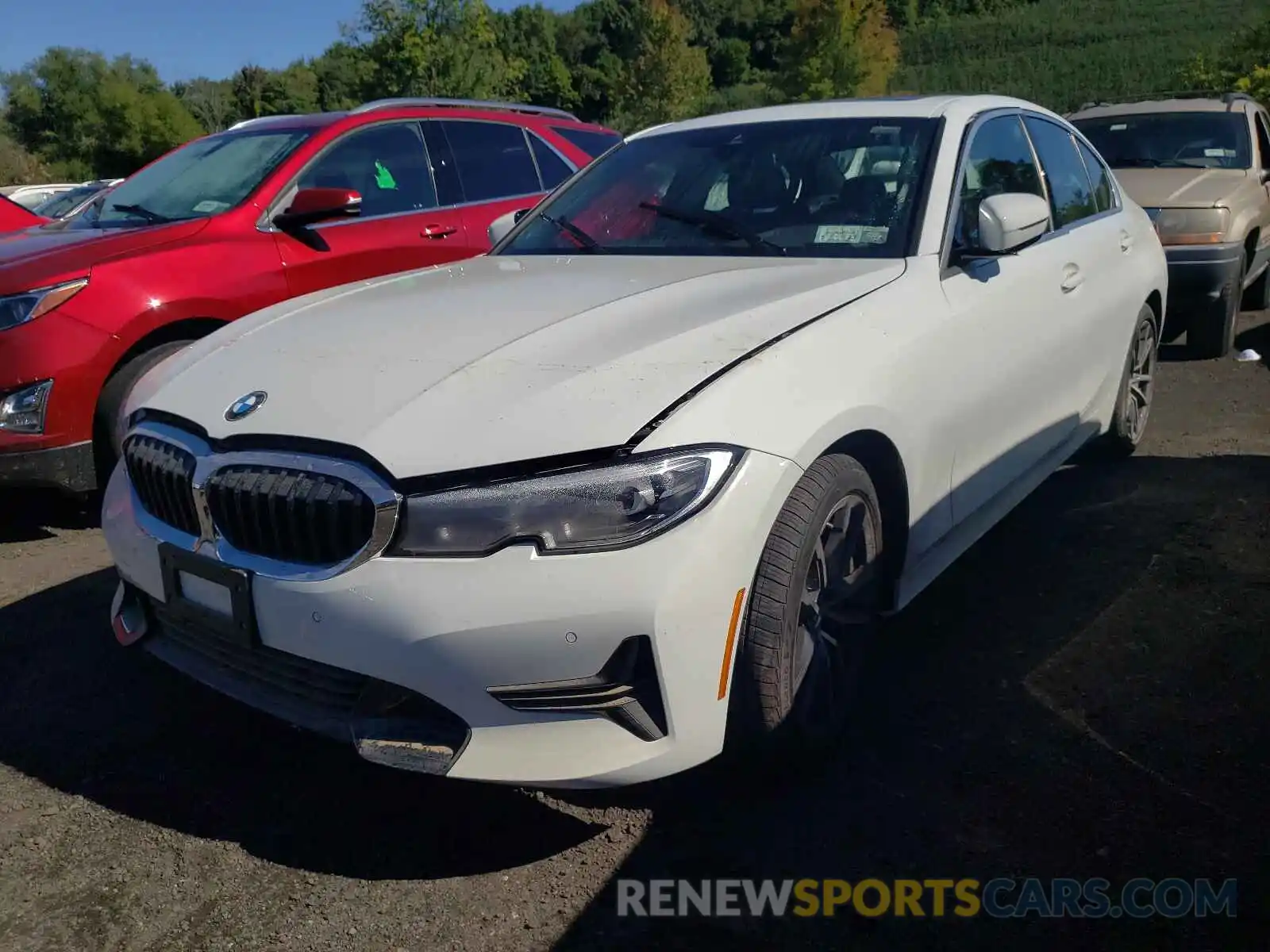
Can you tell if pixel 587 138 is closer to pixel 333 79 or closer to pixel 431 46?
pixel 431 46

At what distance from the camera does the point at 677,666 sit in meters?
2.12

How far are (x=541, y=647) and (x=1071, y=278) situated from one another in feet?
9.09

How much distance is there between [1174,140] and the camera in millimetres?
8297

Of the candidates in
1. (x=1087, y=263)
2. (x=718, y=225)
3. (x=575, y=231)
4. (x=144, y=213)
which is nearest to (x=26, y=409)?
(x=144, y=213)

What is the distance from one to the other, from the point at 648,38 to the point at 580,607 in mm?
45151

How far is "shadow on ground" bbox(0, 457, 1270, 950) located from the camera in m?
2.35

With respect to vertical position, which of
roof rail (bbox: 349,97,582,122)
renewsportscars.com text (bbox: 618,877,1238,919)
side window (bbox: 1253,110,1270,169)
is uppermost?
roof rail (bbox: 349,97,582,122)

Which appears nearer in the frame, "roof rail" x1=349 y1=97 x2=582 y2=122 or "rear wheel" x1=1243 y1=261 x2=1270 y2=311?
"roof rail" x1=349 y1=97 x2=582 y2=122

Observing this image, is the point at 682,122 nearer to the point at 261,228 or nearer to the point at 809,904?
the point at 261,228

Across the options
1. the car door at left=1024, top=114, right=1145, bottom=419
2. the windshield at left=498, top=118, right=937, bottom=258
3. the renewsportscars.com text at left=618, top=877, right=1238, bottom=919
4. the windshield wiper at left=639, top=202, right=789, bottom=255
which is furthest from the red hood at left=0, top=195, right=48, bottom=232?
the renewsportscars.com text at left=618, top=877, right=1238, bottom=919

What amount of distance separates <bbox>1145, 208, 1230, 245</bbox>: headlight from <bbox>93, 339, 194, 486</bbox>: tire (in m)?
6.16

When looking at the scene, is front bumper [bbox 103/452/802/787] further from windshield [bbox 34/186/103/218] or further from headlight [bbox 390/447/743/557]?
windshield [bbox 34/186/103/218]

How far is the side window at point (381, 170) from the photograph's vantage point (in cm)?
545

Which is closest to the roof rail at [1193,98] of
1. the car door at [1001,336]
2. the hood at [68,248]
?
the car door at [1001,336]
